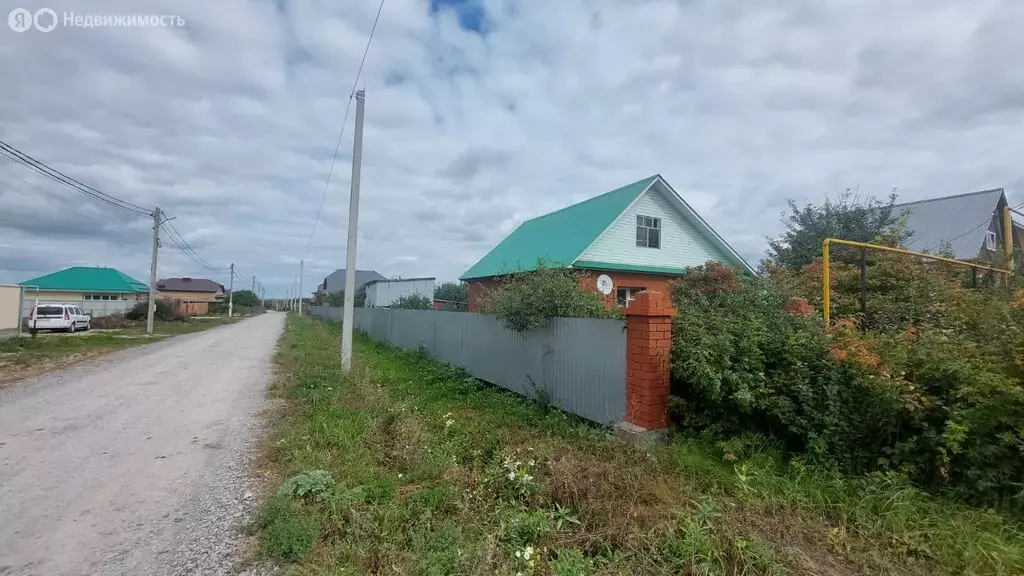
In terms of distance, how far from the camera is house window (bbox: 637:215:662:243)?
52.4 feet

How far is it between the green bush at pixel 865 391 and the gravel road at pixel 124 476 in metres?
3.93

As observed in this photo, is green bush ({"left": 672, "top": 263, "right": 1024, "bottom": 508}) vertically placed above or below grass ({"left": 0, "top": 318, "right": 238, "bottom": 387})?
above

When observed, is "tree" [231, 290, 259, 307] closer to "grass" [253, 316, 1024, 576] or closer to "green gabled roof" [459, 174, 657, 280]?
"green gabled roof" [459, 174, 657, 280]

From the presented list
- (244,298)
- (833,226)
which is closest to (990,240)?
(833,226)

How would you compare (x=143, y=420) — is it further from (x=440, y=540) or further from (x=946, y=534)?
(x=946, y=534)

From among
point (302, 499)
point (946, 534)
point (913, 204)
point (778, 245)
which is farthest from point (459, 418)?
point (913, 204)

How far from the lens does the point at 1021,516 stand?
2.74 m

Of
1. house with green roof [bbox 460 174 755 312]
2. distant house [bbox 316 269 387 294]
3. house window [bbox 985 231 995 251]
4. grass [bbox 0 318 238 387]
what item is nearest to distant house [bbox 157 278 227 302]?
distant house [bbox 316 269 387 294]

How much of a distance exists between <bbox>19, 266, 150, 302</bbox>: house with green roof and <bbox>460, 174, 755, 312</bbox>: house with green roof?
51026mm

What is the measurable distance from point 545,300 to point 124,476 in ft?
16.0

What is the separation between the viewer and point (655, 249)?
16.3m

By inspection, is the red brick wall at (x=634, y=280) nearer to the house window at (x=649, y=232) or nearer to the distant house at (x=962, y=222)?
the house window at (x=649, y=232)

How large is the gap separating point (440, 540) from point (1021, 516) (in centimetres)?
333

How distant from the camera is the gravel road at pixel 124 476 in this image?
3.04 m
